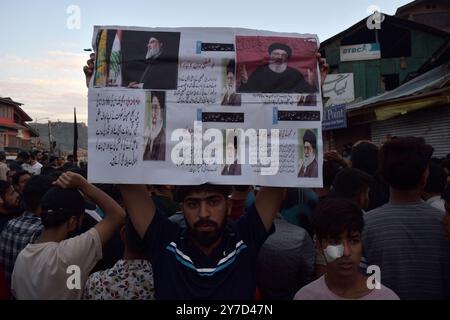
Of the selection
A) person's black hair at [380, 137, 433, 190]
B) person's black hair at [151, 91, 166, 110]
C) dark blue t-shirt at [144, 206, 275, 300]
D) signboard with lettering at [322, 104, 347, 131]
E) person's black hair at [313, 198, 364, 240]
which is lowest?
dark blue t-shirt at [144, 206, 275, 300]

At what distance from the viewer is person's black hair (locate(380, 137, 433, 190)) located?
238cm

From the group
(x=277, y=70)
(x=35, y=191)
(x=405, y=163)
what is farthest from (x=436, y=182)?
(x=35, y=191)

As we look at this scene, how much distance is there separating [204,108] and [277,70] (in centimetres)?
40

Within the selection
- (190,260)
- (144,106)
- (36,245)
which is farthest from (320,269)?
(36,245)

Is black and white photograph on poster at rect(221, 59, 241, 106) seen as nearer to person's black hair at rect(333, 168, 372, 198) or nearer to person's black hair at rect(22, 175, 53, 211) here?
person's black hair at rect(333, 168, 372, 198)

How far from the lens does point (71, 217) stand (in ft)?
7.95

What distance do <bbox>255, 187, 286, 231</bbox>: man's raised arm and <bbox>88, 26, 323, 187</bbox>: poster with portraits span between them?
12 centimetres

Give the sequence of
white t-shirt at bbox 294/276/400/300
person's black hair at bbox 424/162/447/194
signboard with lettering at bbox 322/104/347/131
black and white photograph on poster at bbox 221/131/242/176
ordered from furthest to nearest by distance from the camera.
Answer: signboard with lettering at bbox 322/104/347/131 < person's black hair at bbox 424/162/447/194 < black and white photograph on poster at bbox 221/131/242/176 < white t-shirt at bbox 294/276/400/300

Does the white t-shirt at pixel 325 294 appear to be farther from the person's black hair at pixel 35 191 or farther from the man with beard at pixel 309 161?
the person's black hair at pixel 35 191

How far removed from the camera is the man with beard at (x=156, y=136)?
2178 mm

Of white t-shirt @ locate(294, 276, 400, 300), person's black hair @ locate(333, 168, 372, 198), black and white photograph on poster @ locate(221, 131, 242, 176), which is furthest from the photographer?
person's black hair @ locate(333, 168, 372, 198)

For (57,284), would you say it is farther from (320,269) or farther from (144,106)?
(320,269)

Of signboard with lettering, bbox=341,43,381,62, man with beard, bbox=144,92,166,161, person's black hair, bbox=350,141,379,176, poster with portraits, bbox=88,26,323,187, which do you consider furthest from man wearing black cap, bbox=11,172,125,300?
signboard with lettering, bbox=341,43,381,62

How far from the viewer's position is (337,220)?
2.12 m
